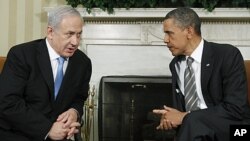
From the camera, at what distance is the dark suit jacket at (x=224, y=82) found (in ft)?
7.06

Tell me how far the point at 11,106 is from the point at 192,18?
→ 1.10m

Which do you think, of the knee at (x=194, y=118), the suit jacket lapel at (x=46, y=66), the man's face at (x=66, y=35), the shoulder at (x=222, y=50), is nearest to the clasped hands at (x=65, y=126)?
the suit jacket lapel at (x=46, y=66)

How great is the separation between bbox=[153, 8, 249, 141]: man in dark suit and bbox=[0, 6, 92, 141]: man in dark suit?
20.9 inches

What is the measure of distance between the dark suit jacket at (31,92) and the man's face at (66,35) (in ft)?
0.25

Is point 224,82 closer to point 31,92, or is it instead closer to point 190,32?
point 190,32

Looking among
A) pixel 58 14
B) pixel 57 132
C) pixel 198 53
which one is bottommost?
pixel 57 132

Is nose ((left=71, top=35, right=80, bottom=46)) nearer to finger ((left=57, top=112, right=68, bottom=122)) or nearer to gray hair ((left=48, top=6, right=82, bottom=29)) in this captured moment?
gray hair ((left=48, top=6, right=82, bottom=29))

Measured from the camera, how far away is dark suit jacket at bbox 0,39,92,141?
2070mm

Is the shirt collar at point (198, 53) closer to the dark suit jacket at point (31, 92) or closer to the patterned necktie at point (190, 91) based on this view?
the patterned necktie at point (190, 91)

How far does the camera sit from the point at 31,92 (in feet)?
7.00

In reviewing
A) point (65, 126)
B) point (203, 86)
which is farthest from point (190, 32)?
point (65, 126)

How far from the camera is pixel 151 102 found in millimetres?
3619

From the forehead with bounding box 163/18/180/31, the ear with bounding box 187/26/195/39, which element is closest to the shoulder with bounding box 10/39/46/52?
the forehead with bounding box 163/18/180/31

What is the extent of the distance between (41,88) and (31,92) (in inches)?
2.2
